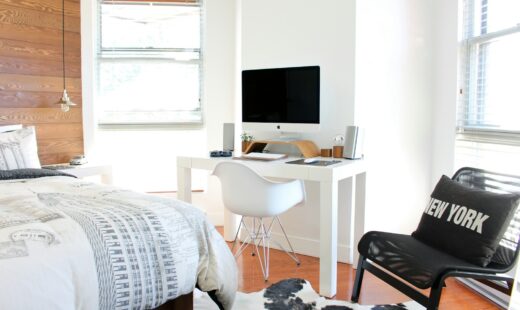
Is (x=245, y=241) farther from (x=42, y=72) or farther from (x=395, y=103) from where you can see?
(x=42, y=72)

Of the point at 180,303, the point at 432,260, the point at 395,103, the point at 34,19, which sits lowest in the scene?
the point at 180,303

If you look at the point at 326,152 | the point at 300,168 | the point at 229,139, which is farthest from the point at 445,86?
the point at 229,139

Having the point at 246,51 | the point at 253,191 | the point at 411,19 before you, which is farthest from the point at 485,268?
the point at 246,51

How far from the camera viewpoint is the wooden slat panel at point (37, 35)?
3.46 metres

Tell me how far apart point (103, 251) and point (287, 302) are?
1338 millimetres

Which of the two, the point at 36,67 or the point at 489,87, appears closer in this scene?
the point at 489,87

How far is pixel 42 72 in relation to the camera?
3.69 m

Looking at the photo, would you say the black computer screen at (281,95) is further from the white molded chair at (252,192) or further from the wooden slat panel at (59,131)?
the wooden slat panel at (59,131)

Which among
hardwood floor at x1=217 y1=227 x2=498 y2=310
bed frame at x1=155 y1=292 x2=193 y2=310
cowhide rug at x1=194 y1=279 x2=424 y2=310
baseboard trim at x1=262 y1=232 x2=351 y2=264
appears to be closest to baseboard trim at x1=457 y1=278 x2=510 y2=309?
hardwood floor at x1=217 y1=227 x2=498 y2=310

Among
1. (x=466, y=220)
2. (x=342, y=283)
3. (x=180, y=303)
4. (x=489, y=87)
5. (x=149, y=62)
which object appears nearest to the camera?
(x=180, y=303)

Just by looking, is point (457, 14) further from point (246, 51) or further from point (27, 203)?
point (27, 203)

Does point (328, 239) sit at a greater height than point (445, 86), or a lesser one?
lesser

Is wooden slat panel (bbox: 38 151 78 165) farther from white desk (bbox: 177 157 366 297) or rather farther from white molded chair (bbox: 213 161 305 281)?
white molded chair (bbox: 213 161 305 281)

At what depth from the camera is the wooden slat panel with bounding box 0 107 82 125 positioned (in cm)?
349
